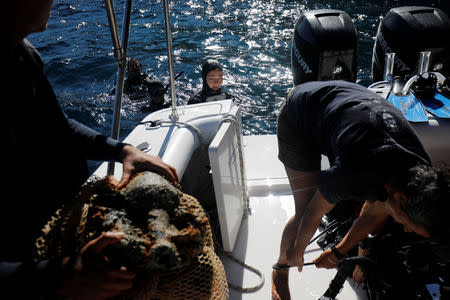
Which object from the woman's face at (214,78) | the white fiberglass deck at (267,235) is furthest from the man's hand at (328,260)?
the woman's face at (214,78)

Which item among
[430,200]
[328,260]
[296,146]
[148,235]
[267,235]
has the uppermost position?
[148,235]

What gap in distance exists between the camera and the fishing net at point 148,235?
78 cm

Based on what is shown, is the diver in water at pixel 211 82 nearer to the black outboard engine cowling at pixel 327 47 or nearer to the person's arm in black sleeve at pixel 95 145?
the black outboard engine cowling at pixel 327 47

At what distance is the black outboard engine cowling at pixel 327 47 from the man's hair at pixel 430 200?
78.7 inches

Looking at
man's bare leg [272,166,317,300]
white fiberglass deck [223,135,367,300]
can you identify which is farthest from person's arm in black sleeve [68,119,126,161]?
white fiberglass deck [223,135,367,300]

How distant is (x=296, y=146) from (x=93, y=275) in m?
1.44

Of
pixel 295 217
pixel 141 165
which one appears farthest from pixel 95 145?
pixel 295 217

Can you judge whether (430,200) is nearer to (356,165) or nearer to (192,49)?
(356,165)

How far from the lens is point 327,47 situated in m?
2.96

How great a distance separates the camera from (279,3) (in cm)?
1359

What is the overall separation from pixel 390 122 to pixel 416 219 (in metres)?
0.42

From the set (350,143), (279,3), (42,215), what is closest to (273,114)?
(350,143)

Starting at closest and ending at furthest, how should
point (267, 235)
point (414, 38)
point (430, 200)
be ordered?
1. point (430, 200)
2. point (267, 235)
3. point (414, 38)

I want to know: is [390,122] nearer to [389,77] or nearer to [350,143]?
[350,143]
